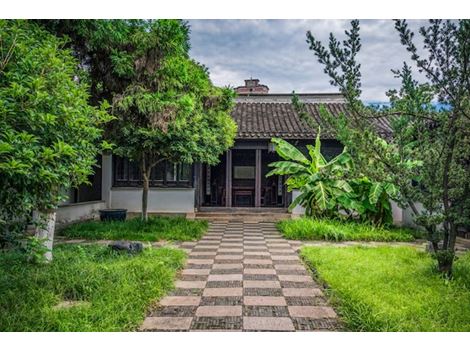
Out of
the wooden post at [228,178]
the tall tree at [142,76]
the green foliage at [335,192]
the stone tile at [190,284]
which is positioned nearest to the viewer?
the stone tile at [190,284]

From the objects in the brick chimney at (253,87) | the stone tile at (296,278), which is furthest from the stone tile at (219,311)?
the brick chimney at (253,87)

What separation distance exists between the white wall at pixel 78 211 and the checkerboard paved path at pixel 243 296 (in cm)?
465

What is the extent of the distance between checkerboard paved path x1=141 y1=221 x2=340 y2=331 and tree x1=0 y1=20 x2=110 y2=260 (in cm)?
155

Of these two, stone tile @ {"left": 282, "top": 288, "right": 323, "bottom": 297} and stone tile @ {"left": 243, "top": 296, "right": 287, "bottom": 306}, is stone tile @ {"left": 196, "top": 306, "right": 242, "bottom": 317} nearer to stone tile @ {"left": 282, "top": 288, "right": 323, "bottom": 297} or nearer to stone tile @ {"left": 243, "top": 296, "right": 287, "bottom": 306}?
stone tile @ {"left": 243, "top": 296, "right": 287, "bottom": 306}

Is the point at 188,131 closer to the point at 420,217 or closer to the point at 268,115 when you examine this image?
the point at 420,217

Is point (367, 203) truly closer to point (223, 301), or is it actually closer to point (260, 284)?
point (260, 284)

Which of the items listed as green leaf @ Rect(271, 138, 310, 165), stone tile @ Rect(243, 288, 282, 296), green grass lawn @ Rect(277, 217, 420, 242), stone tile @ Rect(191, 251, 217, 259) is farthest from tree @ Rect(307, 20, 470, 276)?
green leaf @ Rect(271, 138, 310, 165)

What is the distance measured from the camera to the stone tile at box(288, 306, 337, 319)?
362cm

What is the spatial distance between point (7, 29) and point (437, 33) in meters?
4.41

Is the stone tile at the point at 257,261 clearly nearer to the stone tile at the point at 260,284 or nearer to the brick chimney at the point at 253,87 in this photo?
the stone tile at the point at 260,284

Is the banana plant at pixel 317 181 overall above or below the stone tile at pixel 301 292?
above

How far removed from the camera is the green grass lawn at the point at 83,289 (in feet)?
10.6

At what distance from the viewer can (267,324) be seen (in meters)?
3.41
